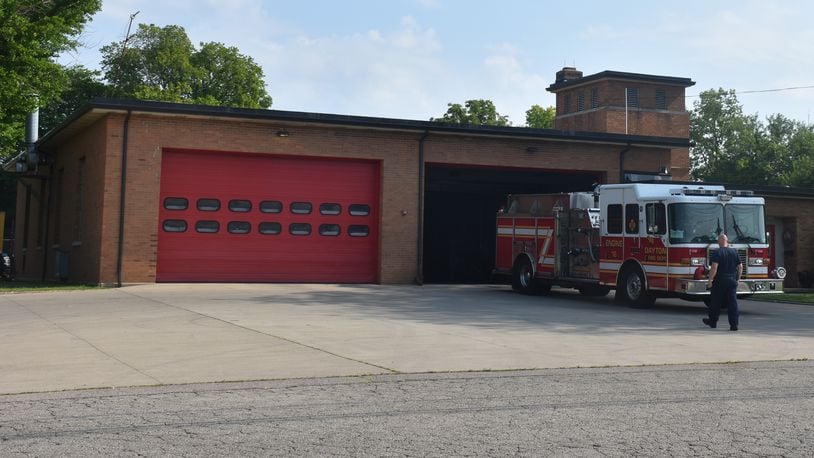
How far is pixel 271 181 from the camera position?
2458cm

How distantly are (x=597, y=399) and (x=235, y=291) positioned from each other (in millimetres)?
14714

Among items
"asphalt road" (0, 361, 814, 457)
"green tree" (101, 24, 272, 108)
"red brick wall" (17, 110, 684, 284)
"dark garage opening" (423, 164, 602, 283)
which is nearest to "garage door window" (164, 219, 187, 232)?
"red brick wall" (17, 110, 684, 284)

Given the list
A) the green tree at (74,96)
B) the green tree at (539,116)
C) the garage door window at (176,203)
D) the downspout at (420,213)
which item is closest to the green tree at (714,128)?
the green tree at (539,116)

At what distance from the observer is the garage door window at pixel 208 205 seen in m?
A: 23.9

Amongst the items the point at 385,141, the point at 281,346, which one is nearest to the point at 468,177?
the point at 385,141

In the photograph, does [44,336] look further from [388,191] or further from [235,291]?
[388,191]

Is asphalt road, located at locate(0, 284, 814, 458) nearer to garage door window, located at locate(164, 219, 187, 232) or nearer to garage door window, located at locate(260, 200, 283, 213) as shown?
garage door window, located at locate(164, 219, 187, 232)

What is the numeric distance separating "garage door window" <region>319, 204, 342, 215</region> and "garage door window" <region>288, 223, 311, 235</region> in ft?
1.84

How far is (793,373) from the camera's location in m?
9.91

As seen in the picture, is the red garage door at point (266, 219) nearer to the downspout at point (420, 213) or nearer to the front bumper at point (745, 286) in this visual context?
the downspout at point (420, 213)

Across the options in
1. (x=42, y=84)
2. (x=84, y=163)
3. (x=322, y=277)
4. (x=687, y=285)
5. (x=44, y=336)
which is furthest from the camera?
(x=42, y=84)

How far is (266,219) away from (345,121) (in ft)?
11.3

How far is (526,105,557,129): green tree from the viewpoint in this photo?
3115 inches

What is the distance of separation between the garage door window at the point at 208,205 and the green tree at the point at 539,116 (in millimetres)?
57737
